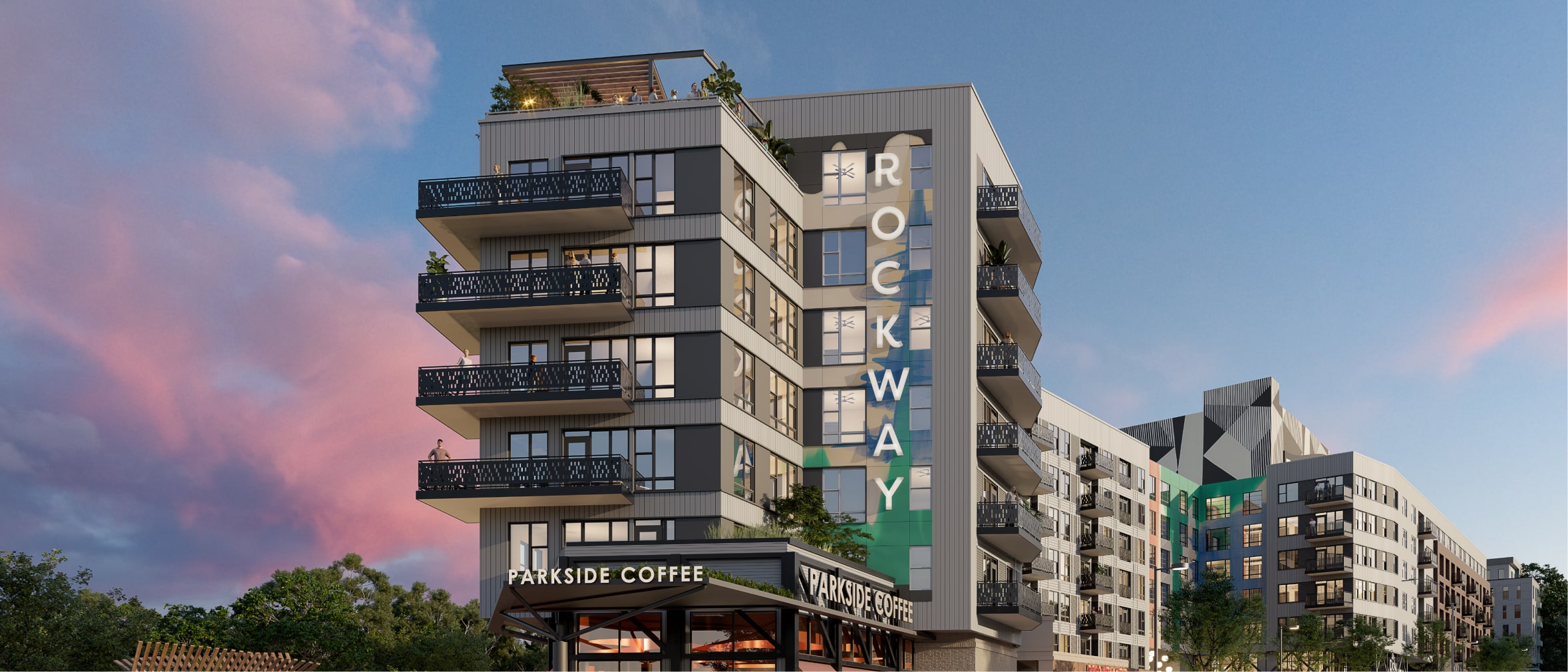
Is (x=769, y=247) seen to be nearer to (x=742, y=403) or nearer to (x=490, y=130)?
(x=742, y=403)

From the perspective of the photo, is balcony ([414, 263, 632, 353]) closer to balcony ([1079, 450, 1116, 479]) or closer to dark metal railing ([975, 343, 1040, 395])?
dark metal railing ([975, 343, 1040, 395])

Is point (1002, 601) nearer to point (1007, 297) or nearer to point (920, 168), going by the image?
point (1007, 297)

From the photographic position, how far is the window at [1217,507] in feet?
511

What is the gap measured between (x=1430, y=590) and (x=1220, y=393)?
29.9 metres

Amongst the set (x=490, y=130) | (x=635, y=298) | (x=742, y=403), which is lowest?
(x=742, y=403)

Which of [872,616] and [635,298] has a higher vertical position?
[635,298]

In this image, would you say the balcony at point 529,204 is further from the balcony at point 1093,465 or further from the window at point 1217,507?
the window at point 1217,507

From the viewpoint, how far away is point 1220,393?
17138 cm

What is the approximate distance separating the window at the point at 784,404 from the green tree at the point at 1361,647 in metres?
87.6

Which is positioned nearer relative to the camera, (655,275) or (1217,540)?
(655,275)

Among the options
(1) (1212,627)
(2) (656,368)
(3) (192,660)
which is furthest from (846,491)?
(1) (1212,627)

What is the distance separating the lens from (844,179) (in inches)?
2542

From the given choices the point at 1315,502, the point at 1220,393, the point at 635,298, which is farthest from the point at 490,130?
the point at 1220,393

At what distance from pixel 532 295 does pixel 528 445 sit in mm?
5554
